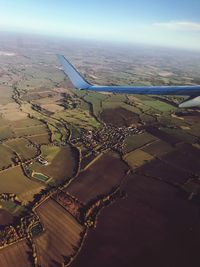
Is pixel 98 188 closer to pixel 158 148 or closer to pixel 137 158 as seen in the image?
pixel 137 158

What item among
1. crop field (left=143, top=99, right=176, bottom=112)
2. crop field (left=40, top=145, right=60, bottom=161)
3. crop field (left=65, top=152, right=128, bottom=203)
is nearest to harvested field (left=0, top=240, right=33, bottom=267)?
crop field (left=65, top=152, right=128, bottom=203)

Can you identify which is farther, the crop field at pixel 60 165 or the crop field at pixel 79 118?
the crop field at pixel 79 118

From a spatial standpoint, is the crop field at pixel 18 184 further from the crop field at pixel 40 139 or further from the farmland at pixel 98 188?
the crop field at pixel 40 139

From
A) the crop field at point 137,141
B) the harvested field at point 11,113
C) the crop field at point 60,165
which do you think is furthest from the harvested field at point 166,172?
the harvested field at point 11,113

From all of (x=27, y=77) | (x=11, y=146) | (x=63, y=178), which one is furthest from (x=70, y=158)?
(x=27, y=77)

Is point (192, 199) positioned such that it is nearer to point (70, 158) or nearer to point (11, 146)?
point (70, 158)
